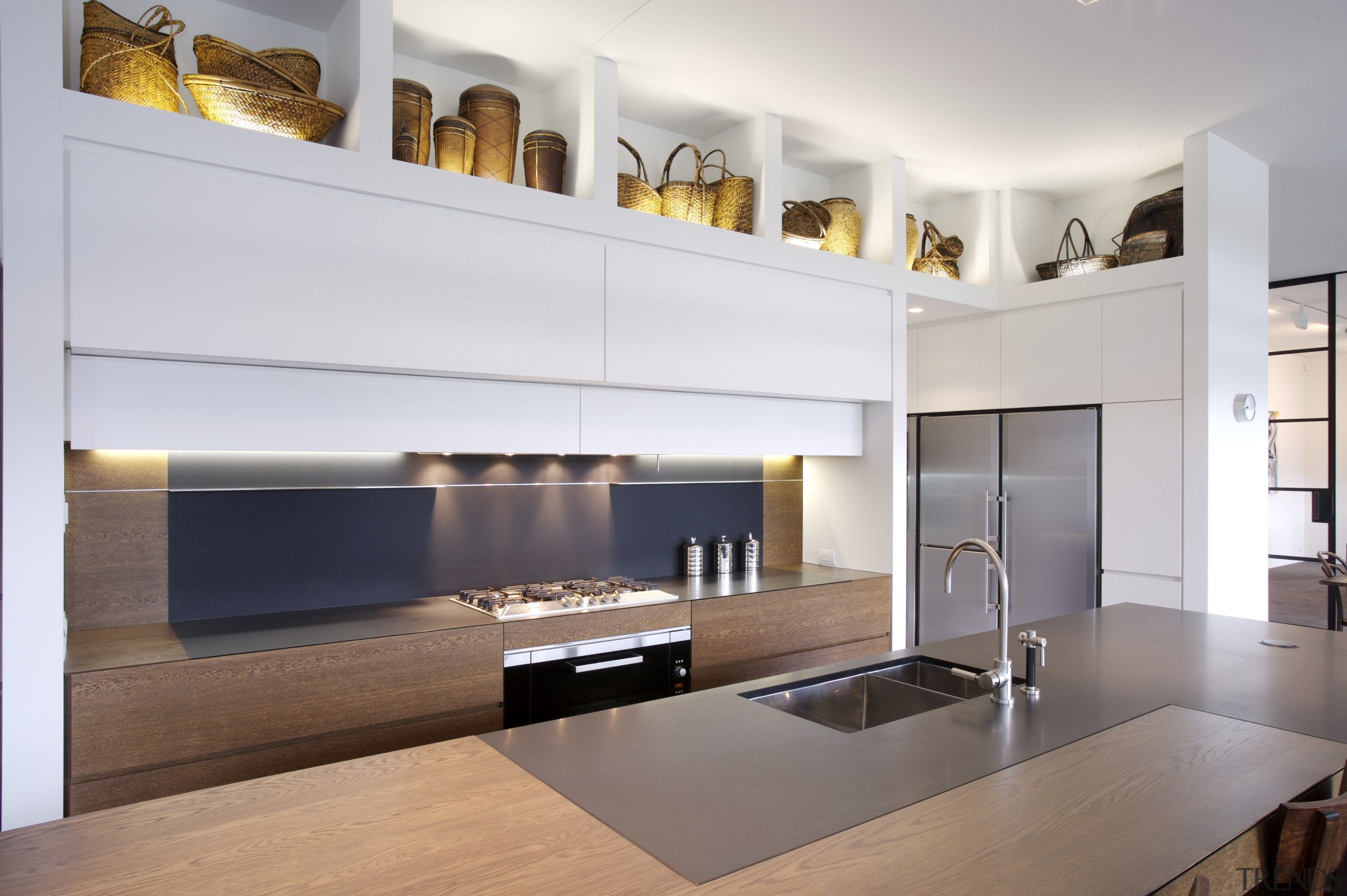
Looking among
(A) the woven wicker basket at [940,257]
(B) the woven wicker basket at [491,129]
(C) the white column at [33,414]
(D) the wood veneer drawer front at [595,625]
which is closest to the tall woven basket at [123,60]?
(C) the white column at [33,414]

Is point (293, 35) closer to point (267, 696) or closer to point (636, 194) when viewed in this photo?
point (636, 194)

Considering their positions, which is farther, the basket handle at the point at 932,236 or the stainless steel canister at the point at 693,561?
the basket handle at the point at 932,236

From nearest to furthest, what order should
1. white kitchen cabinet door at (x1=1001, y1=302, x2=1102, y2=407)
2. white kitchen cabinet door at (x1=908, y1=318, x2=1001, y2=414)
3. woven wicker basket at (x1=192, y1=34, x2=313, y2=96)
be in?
1. woven wicker basket at (x1=192, y1=34, x2=313, y2=96)
2. white kitchen cabinet door at (x1=1001, y1=302, x2=1102, y2=407)
3. white kitchen cabinet door at (x1=908, y1=318, x2=1001, y2=414)

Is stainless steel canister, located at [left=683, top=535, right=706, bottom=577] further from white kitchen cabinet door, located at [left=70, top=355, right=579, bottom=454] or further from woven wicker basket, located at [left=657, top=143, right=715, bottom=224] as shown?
woven wicker basket, located at [left=657, top=143, right=715, bottom=224]

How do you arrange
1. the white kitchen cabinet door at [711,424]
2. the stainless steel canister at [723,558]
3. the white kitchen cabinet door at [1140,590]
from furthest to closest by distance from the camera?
the stainless steel canister at [723,558], the white kitchen cabinet door at [1140,590], the white kitchen cabinet door at [711,424]

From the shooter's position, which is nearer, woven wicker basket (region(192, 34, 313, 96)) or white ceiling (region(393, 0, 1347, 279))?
woven wicker basket (region(192, 34, 313, 96))

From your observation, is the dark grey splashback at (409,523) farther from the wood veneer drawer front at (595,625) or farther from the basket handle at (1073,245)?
the basket handle at (1073,245)

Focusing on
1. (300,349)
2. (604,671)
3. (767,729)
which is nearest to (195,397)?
(300,349)

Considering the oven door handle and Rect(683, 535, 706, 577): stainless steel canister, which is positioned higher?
Rect(683, 535, 706, 577): stainless steel canister

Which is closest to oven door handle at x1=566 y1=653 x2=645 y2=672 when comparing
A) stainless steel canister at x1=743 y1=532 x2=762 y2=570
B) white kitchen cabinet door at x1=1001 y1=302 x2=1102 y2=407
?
stainless steel canister at x1=743 y1=532 x2=762 y2=570

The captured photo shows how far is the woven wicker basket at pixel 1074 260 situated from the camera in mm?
4180

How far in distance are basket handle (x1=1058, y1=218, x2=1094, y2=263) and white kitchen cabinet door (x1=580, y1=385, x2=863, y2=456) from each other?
1586 millimetres

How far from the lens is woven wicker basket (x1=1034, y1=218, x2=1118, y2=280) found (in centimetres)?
418

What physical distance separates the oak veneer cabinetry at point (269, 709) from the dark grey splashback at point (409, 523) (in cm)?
58
